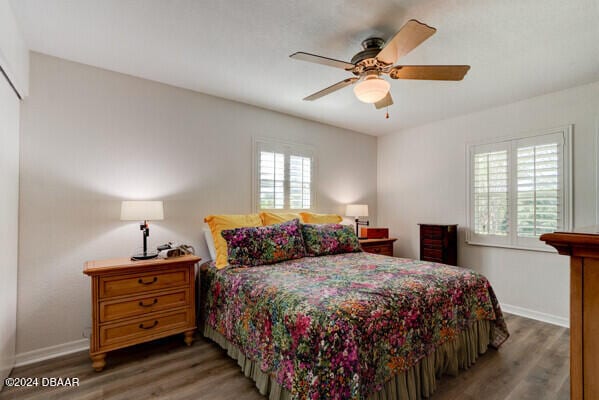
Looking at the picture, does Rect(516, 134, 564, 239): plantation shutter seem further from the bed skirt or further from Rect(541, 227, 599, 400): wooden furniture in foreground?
Rect(541, 227, 599, 400): wooden furniture in foreground

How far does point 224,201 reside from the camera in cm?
344

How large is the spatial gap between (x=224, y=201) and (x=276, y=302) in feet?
6.15

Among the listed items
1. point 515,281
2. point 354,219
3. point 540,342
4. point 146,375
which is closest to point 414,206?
point 354,219

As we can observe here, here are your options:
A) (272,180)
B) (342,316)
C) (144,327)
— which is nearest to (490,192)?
(272,180)

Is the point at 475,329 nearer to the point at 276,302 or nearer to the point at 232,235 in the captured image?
the point at 276,302

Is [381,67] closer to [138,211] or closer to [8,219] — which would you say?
[138,211]

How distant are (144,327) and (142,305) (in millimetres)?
179

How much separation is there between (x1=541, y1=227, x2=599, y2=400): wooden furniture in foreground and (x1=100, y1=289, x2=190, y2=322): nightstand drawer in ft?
Result: 8.48

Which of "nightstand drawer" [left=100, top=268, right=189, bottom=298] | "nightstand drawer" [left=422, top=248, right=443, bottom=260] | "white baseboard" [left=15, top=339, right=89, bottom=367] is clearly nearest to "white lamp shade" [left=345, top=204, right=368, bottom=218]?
"nightstand drawer" [left=422, top=248, right=443, bottom=260]

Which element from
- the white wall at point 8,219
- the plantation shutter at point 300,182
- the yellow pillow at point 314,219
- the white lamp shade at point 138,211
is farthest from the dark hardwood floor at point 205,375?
the plantation shutter at point 300,182

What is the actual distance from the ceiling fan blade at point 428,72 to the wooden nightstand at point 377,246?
231 cm

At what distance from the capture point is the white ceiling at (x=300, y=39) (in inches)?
74.9

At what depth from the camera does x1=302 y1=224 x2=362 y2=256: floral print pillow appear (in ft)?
10.2

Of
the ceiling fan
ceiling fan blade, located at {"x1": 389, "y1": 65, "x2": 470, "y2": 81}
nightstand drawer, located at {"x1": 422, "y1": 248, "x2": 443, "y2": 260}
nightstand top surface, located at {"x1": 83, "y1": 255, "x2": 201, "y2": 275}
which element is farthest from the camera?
nightstand drawer, located at {"x1": 422, "y1": 248, "x2": 443, "y2": 260}
